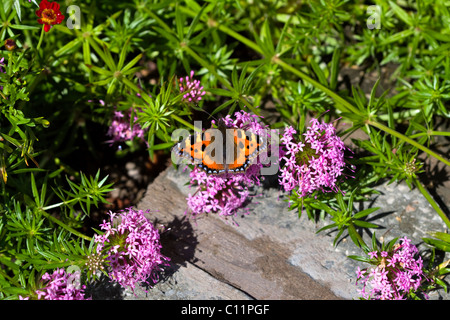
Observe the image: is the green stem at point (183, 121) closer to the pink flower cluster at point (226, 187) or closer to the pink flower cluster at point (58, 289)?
the pink flower cluster at point (226, 187)

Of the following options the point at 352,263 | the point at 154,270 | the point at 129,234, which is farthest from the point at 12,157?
the point at 352,263

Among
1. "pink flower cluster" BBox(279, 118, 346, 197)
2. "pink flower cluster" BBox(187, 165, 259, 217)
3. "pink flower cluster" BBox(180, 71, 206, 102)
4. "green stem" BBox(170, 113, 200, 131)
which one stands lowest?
"pink flower cluster" BBox(187, 165, 259, 217)

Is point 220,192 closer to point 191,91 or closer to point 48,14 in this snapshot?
point 191,91

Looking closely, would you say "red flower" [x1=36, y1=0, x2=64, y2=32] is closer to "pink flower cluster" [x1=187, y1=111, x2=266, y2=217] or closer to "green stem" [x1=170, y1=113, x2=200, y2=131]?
"green stem" [x1=170, y1=113, x2=200, y2=131]

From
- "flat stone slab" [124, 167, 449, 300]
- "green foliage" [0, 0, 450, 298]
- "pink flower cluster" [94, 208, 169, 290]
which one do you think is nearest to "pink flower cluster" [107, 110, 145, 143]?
"green foliage" [0, 0, 450, 298]

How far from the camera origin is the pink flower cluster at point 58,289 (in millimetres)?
3452

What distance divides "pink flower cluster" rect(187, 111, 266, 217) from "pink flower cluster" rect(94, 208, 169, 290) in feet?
1.82

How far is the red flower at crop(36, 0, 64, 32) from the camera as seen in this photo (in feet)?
12.2

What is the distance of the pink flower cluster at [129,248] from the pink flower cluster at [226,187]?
1.82ft

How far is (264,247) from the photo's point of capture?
4281 mm

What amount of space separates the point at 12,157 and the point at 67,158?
133 cm
